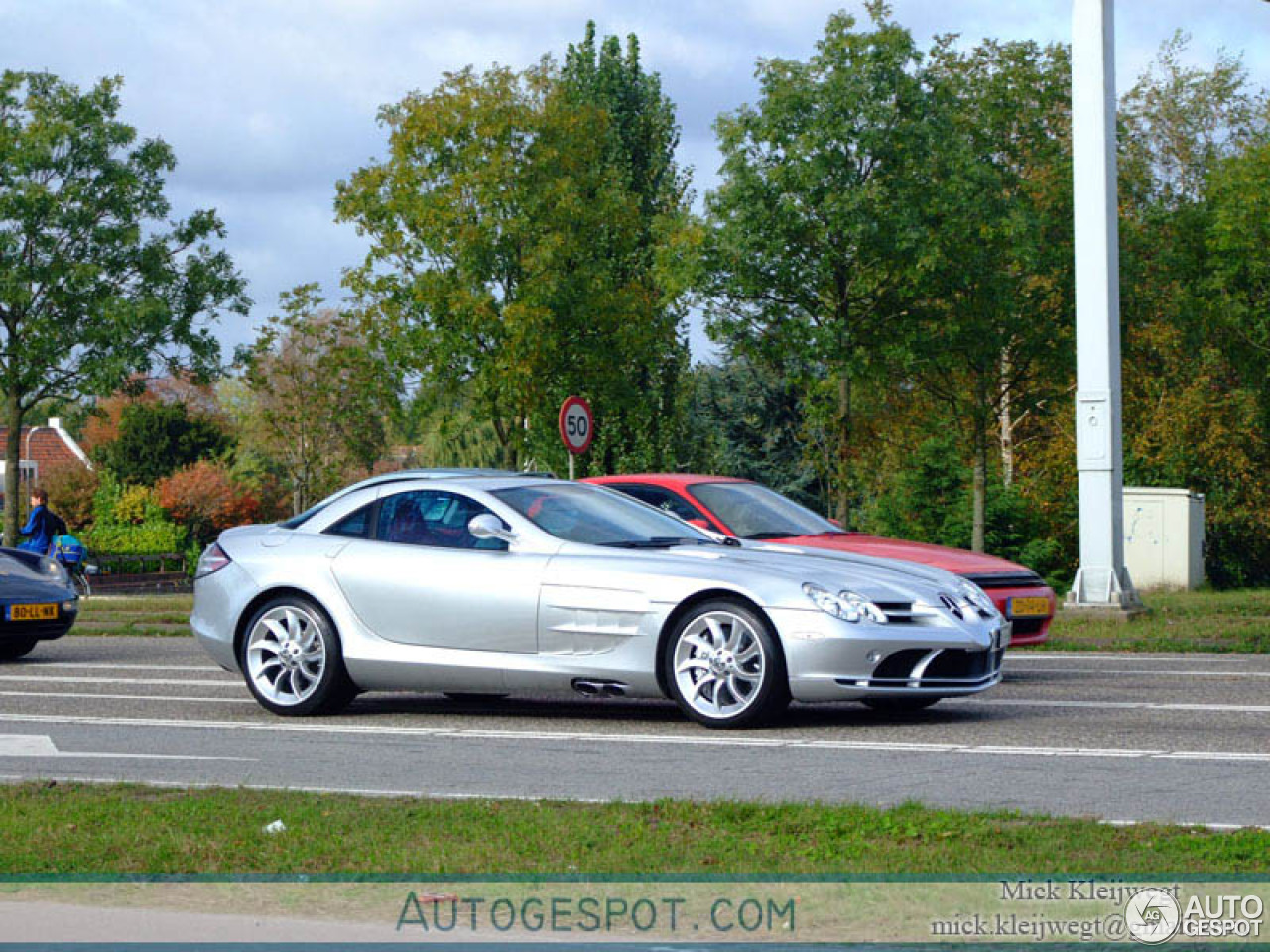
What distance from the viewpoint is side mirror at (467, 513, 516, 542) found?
1095 cm

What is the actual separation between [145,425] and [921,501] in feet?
136

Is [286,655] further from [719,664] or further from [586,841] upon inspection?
[586,841]

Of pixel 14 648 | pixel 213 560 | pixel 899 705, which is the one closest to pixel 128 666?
pixel 14 648

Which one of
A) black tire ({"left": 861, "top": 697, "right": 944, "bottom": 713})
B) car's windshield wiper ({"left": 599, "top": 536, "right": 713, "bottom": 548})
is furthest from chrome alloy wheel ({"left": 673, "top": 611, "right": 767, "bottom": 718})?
black tire ({"left": 861, "top": 697, "right": 944, "bottom": 713})

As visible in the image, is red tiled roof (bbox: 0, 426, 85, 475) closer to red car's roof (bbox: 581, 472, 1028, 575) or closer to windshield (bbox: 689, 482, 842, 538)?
windshield (bbox: 689, 482, 842, 538)

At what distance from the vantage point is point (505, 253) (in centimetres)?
3494

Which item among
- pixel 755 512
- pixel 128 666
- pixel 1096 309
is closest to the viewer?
pixel 755 512

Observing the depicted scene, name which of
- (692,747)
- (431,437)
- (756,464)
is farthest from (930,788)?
(431,437)

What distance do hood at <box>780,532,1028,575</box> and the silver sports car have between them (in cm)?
226

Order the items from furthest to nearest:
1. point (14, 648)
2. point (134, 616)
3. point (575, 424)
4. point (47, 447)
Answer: point (47, 447) < point (134, 616) < point (575, 424) < point (14, 648)

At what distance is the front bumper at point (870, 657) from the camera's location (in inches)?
390

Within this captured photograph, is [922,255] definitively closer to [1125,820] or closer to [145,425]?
[1125,820]

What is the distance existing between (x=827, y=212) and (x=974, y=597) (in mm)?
18324

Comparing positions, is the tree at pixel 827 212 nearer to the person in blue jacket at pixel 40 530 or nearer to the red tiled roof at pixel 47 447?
the person in blue jacket at pixel 40 530
